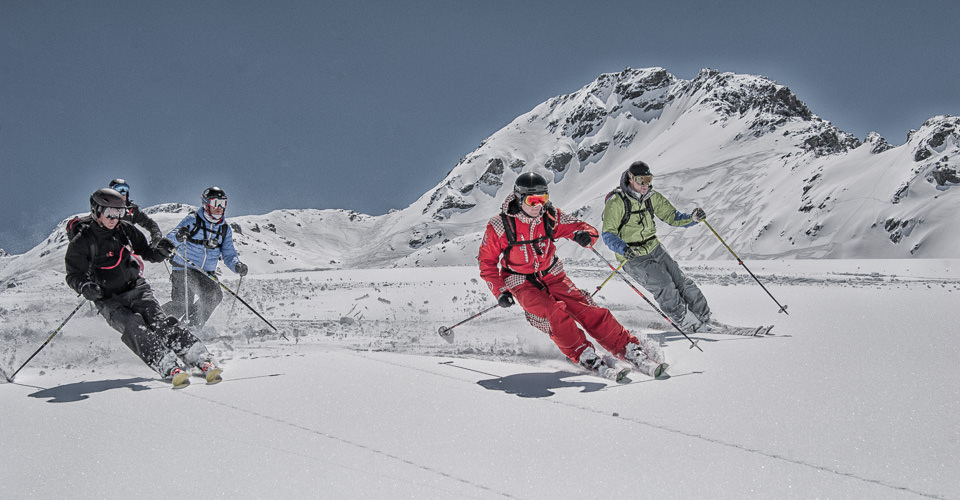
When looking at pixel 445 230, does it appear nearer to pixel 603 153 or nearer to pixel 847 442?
pixel 603 153

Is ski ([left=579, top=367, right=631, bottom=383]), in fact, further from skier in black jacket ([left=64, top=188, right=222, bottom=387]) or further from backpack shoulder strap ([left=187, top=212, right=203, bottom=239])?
backpack shoulder strap ([left=187, top=212, right=203, bottom=239])

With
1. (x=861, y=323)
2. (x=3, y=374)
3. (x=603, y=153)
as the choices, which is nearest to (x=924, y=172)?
(x=861, y=323)

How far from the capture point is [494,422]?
3295mm

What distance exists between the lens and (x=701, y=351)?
5.48m

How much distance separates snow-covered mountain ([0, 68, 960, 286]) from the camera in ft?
164

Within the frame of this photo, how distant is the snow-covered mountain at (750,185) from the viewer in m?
49.9

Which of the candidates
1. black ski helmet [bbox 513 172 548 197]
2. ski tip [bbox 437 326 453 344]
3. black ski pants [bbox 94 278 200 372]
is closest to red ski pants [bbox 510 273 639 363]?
black ski helmet [bbox 513 172 548 197]

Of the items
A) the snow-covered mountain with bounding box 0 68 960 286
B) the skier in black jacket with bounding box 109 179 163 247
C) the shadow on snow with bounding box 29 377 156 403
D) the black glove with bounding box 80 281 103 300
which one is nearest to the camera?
the shadow on snow with bounding box 29 377 156 403

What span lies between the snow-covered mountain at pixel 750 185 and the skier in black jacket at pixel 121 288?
94.4 feet

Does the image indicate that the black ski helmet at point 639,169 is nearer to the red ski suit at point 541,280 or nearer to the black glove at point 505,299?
the red ski suit at point 541,280

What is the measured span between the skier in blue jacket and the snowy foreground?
1.55 m

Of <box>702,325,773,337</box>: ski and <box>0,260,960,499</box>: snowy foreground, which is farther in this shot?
<box>702,325,773,337</box>: ski

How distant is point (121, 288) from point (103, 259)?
0.31 metres

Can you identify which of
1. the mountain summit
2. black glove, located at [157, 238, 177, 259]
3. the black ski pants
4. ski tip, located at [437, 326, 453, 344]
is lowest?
ski tip, located at [437, 326, 453, 344]
